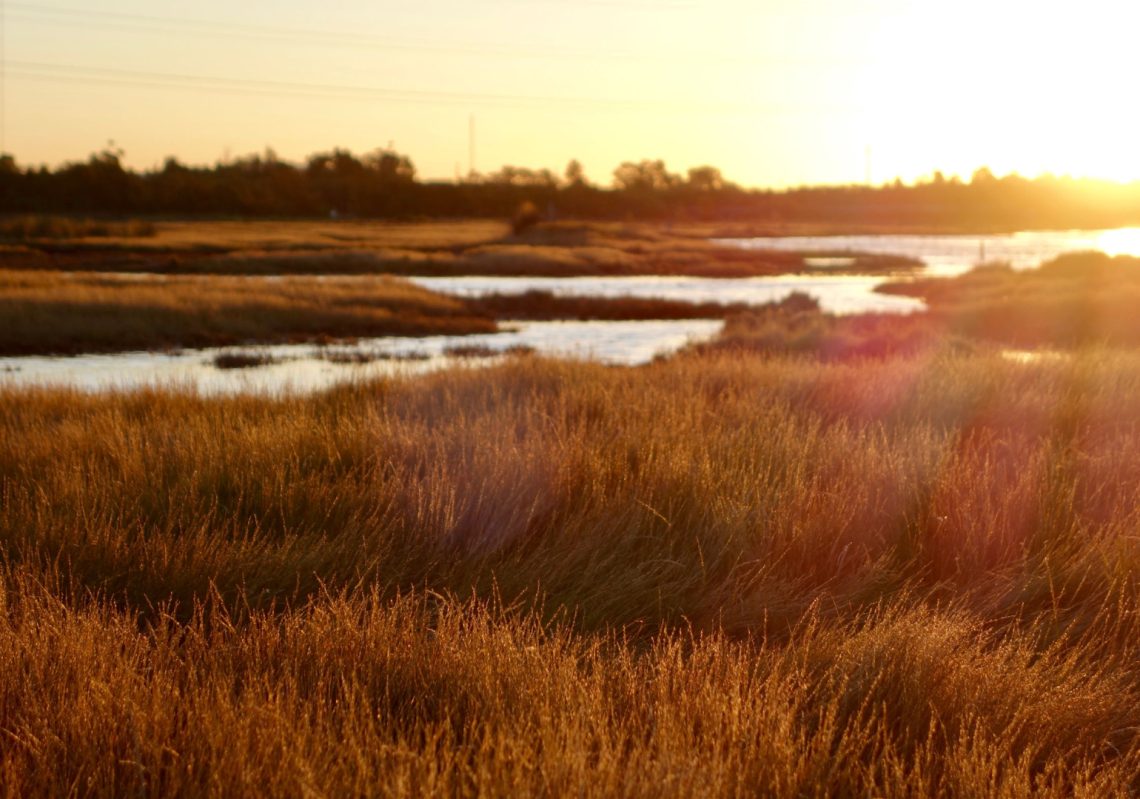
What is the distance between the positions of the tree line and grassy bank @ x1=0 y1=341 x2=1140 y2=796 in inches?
3337

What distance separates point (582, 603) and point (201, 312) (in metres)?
26.4

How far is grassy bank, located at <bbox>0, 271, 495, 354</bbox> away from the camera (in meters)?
26.4

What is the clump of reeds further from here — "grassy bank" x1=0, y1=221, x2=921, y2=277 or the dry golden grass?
the dry golden grass

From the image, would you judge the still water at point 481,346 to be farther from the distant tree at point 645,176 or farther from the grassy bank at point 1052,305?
the distant tree at point 645,176

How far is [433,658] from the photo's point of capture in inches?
165

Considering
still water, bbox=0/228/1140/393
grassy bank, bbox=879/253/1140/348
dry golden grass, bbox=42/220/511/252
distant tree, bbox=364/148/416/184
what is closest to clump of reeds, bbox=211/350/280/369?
still water, bbox=0/228/1140/393

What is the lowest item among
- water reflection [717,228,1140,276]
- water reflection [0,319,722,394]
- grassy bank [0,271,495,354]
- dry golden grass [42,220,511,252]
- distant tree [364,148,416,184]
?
water reflection [0,319,722,394]

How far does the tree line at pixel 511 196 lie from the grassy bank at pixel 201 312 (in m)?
56.9

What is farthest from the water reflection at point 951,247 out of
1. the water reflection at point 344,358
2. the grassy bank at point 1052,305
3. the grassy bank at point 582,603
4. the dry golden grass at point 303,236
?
the grassy bank at point 582,603

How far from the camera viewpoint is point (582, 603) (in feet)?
17.8

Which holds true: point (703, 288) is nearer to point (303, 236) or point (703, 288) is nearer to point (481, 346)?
point (481, 346)

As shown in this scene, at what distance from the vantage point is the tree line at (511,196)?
8831cm

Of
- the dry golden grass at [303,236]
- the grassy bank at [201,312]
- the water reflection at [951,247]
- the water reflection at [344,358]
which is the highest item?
the dry golden grass at [303,236]

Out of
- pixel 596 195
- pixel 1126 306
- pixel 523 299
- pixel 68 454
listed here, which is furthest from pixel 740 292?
pixel 596 195
